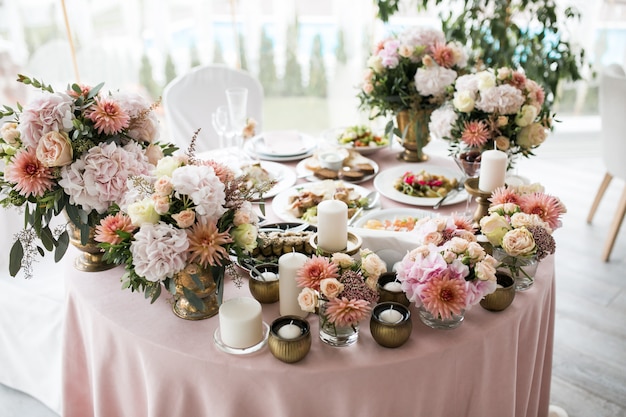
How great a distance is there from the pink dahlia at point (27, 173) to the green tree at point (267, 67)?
3.01 meters

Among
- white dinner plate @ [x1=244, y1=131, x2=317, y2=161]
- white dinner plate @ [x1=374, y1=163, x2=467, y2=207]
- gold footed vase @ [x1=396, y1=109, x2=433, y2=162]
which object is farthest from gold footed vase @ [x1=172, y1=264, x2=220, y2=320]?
gold footed vase @ [x1=396, y1=109, x2=433, y2=162]

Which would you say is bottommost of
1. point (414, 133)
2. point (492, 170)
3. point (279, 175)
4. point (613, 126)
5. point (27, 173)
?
point (613, 126)

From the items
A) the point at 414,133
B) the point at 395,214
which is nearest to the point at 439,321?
the point at 395,214

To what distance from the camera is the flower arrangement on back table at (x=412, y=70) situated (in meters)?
2.09

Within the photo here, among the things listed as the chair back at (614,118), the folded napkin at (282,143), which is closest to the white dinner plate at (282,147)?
the folded napkin at (282,143)

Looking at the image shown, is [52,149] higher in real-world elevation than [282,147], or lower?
higher

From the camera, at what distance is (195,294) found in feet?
4.22

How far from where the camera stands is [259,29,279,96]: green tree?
4.16 meters

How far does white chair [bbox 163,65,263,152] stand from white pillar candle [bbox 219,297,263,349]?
1.66 m

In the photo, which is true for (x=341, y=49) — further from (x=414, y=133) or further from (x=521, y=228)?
(x=521, y=228)

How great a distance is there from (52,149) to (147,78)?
9.46ft

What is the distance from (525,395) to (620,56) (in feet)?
14.5

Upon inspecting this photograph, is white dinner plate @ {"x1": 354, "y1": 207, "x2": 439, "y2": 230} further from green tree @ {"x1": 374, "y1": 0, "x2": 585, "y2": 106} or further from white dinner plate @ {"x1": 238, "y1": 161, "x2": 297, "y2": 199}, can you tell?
green tree @ {"x1": 374, "y1": 0, "x2": 585, "y2": 106}

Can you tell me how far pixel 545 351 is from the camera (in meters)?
1.72
